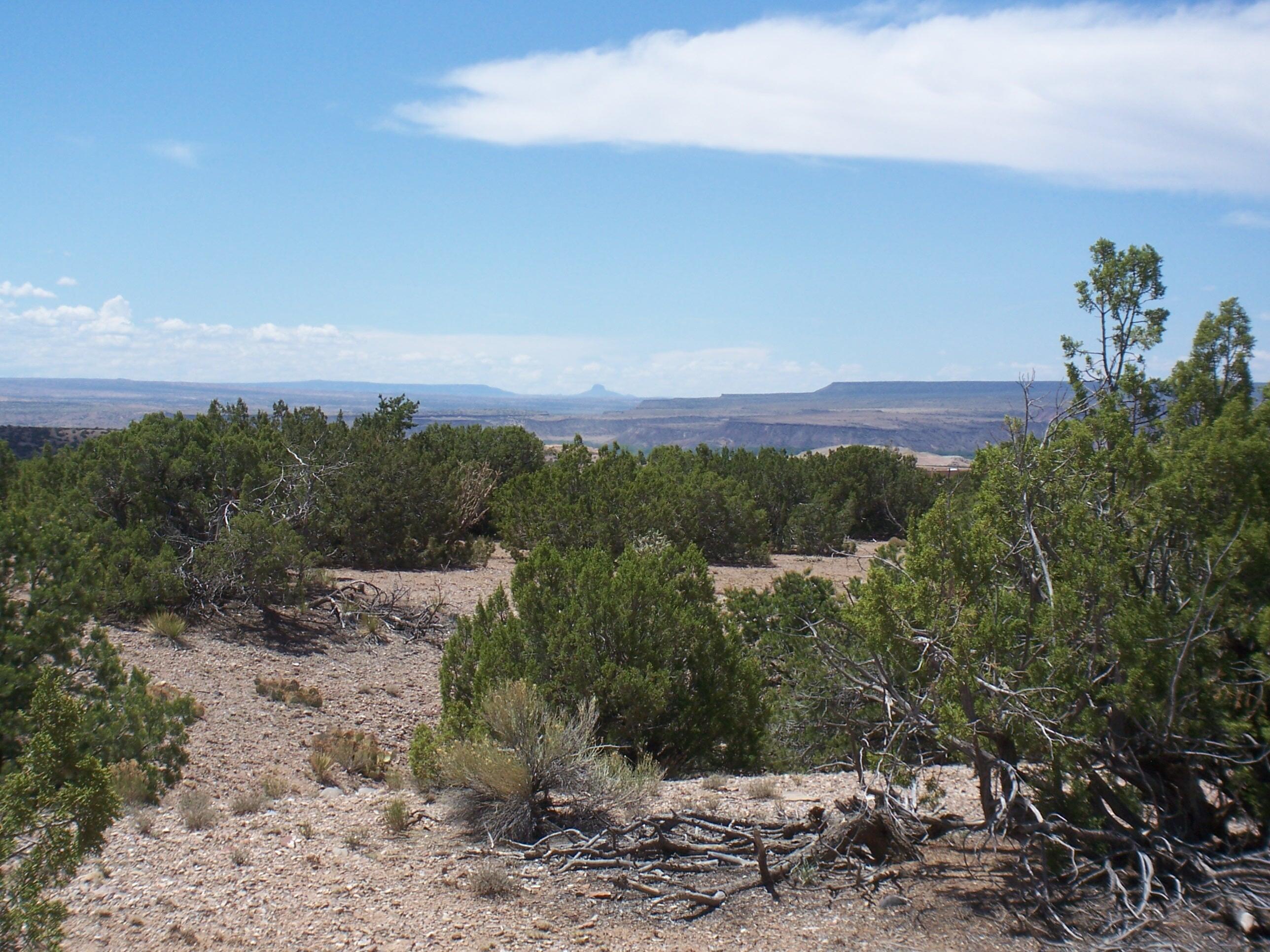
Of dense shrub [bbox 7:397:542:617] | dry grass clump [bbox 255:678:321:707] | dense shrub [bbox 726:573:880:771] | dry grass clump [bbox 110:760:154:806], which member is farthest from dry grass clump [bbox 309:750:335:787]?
dense shrub [bbox 726:573:880:771]

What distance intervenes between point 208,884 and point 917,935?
4148mm

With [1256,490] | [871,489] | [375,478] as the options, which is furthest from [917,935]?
[871,489]

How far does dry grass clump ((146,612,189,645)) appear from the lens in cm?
1226

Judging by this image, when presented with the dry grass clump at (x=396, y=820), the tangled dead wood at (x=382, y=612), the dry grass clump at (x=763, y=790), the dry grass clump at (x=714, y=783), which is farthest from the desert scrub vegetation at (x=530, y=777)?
the tangled dead wood at (x=382, y=612)

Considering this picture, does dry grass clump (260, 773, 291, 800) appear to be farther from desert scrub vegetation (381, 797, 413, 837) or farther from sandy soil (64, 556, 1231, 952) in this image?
desert scrub vegetation (381, 797, 413, 837)

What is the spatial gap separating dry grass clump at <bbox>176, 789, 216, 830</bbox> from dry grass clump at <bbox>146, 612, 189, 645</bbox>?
5.17m

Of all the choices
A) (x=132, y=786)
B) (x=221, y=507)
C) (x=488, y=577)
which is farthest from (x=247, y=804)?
(x=488, y=577)

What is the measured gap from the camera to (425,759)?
771cm

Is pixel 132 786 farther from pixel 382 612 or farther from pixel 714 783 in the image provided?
pixel 382 612

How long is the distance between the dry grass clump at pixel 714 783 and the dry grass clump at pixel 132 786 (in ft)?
13.0

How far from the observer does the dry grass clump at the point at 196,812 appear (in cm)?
709

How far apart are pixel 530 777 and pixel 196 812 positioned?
8.10 ft

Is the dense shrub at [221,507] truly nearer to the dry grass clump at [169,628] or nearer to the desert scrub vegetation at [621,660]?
the dry grass clump at [169,628]

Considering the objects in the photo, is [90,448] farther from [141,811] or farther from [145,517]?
[141,811]
